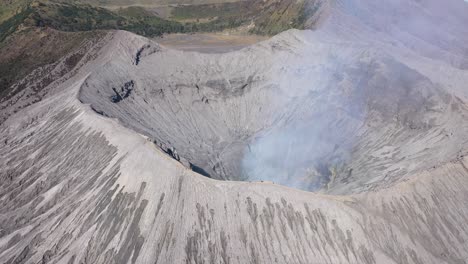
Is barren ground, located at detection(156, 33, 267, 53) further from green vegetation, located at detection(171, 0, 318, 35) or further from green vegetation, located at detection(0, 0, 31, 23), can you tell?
green vegetation, located at detection(0, 0, 31, 23)

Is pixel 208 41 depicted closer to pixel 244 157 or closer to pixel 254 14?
pixel 254 14

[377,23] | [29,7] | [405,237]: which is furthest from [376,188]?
[29,7]

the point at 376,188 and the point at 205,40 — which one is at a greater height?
the point at 376,188

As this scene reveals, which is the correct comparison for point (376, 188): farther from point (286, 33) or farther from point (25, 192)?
point (286, 33)

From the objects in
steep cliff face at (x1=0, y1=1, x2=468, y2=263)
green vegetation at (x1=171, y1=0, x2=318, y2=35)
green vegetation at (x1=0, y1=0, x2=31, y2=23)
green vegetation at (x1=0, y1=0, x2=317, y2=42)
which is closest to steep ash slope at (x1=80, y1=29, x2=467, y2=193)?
steep cliff face at (x1=0, y1=1, x2=468, y2=263)

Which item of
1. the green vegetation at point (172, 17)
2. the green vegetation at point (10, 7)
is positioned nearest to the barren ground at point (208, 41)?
the green vegetation at point (172, 17)

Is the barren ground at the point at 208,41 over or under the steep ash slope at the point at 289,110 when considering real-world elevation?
under

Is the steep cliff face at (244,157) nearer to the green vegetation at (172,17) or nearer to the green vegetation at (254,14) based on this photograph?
the green vegetation at (172,17)

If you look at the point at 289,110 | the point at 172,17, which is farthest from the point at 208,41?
the point at 289,110
